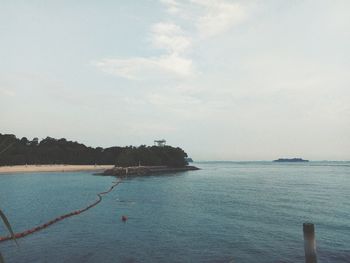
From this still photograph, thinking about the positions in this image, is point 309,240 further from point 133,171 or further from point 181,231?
point 133,171

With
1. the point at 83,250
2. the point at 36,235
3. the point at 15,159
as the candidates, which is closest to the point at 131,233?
the point at 83,250

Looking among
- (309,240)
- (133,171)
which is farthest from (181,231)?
(133,171)

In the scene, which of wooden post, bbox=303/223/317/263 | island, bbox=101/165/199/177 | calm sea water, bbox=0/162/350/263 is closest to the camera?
wooden post, bbox=303/223/317/263

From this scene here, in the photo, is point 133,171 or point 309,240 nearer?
point 309,240

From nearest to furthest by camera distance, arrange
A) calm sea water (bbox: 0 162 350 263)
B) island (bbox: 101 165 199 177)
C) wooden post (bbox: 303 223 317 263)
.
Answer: wooden post (bbox: 303 223 317 263), calm sea water (bbox: 0 162 350 263), island (bbox: 101 165 199 177)

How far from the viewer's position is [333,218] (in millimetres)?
39594

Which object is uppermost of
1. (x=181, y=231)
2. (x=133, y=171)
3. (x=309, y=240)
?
(x=133, y=171)

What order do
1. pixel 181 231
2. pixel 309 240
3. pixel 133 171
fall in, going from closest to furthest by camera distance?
pixel 309 240 < pixel 181 231 < pixel 133 171

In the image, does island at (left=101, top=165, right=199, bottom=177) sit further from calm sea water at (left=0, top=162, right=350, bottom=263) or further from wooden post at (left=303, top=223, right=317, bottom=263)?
wooden post at (left=303, top=223, right=317, bottom=263)

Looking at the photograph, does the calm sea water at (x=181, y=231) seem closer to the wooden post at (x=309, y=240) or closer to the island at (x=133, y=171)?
the wooden post at (x=309, y=240)

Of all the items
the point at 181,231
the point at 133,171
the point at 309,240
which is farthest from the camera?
the point at 133,171

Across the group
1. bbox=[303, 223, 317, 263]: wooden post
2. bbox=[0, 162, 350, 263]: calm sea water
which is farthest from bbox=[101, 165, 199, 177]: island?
bbox=[303, 223, 317, 263]: wooden post

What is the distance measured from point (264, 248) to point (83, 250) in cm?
1577

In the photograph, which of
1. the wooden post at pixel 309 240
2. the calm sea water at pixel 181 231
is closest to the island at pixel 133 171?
the calm sea water at pixel 181 231
